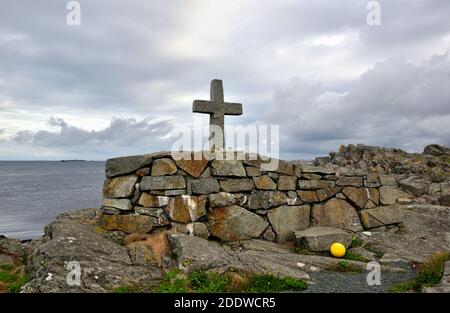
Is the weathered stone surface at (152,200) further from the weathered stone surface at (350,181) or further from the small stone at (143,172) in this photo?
the weathered stone surface at (350,181)

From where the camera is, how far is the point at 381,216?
9.53m

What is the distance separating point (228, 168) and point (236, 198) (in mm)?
705

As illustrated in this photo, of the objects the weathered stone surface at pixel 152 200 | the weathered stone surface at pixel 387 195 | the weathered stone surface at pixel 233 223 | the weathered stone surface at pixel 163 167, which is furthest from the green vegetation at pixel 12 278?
the weathered stone surface at pixel 387 195

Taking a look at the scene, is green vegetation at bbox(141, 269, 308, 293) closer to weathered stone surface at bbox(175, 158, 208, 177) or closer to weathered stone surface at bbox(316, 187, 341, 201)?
weathered stone surface at bbox(175, 158, 208, 177)

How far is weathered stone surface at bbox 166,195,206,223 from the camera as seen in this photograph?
26.0ft

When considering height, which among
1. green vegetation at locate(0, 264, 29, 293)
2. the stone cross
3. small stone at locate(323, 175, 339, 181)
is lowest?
green vegetation at locate(0, 264, 29, 293)

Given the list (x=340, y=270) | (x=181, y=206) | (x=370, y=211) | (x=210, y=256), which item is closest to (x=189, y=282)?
(x=210, y=256)

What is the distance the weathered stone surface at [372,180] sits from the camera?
950cm

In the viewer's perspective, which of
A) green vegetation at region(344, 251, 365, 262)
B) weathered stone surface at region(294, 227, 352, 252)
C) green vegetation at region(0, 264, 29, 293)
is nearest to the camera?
green vegetation at region(0, 264, 29, 293)

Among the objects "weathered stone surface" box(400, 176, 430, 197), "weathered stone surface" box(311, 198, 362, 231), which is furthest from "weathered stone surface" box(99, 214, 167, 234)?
"weathered stone surface" box(400, 176, 430, 197)

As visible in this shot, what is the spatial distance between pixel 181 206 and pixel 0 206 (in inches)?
1525

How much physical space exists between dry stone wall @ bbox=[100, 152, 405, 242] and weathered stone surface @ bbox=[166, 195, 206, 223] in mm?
21

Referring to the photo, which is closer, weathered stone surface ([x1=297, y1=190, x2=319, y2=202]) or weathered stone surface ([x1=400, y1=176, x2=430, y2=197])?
weathered stone surface ([x1=297, y1=190, x2=319, y2=202])

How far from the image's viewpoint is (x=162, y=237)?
7.45m
